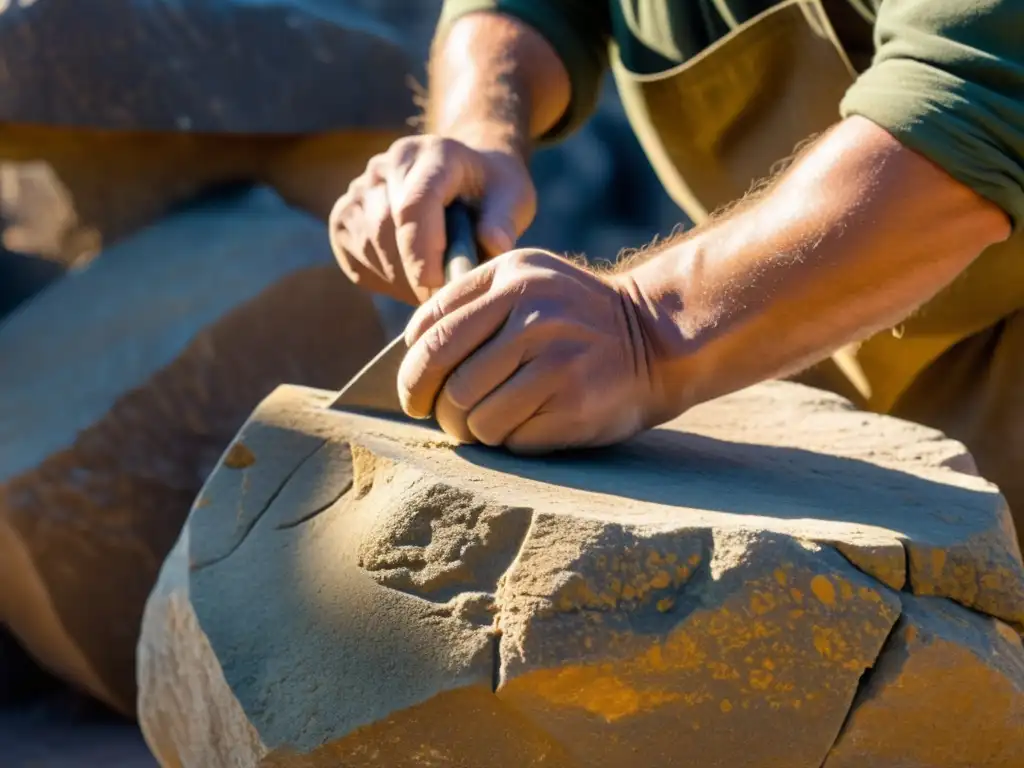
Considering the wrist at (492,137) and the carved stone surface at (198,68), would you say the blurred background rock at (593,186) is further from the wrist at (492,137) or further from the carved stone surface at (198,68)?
the wrist at (492,137)

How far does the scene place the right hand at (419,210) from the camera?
1325mm

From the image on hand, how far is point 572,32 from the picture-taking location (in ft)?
5.98

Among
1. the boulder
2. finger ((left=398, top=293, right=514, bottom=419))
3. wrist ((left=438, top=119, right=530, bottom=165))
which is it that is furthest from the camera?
the boulder

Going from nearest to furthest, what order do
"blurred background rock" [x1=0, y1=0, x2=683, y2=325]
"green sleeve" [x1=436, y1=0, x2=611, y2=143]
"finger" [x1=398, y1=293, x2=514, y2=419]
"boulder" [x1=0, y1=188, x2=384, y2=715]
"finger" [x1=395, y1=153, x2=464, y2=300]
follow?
"finger" [x1=398, y1=293, x2=514, y2=419] → "finger" [x1=395, y1=153, x2=464, y2=300] → "green sleeve" [x1=436, y1=0, x2=611, y2=143] → "boulder" [x1=0, y1=188, x2=384, y2=715] → "blurred background rock" [x1=0, y1=0, x2=683, y2=325]

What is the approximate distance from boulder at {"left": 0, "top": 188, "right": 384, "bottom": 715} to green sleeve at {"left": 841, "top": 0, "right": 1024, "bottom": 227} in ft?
3.72

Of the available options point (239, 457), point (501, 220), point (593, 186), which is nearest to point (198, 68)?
point (501, 220)

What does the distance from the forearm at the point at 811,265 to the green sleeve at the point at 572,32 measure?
0.71 m

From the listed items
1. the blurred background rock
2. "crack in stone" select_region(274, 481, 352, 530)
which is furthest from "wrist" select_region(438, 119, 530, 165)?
the blurred background rock

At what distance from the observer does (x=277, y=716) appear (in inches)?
41.0

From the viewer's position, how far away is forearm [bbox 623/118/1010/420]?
44.0 inches

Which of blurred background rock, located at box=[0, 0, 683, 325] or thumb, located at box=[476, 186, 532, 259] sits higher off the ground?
thumb, located at box=[476, 186, 532, 259]

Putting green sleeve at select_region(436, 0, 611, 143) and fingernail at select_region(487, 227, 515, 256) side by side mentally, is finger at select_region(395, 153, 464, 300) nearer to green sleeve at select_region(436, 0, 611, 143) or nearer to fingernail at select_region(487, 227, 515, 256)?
fingernail at select_region(487, 227, 515, 256)

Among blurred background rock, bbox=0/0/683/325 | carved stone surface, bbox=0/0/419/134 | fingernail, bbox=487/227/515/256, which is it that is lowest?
blurred background rock, bbox=0/0/683/325

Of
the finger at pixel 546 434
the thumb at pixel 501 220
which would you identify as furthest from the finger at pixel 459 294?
the thumb at pixel 501 220
